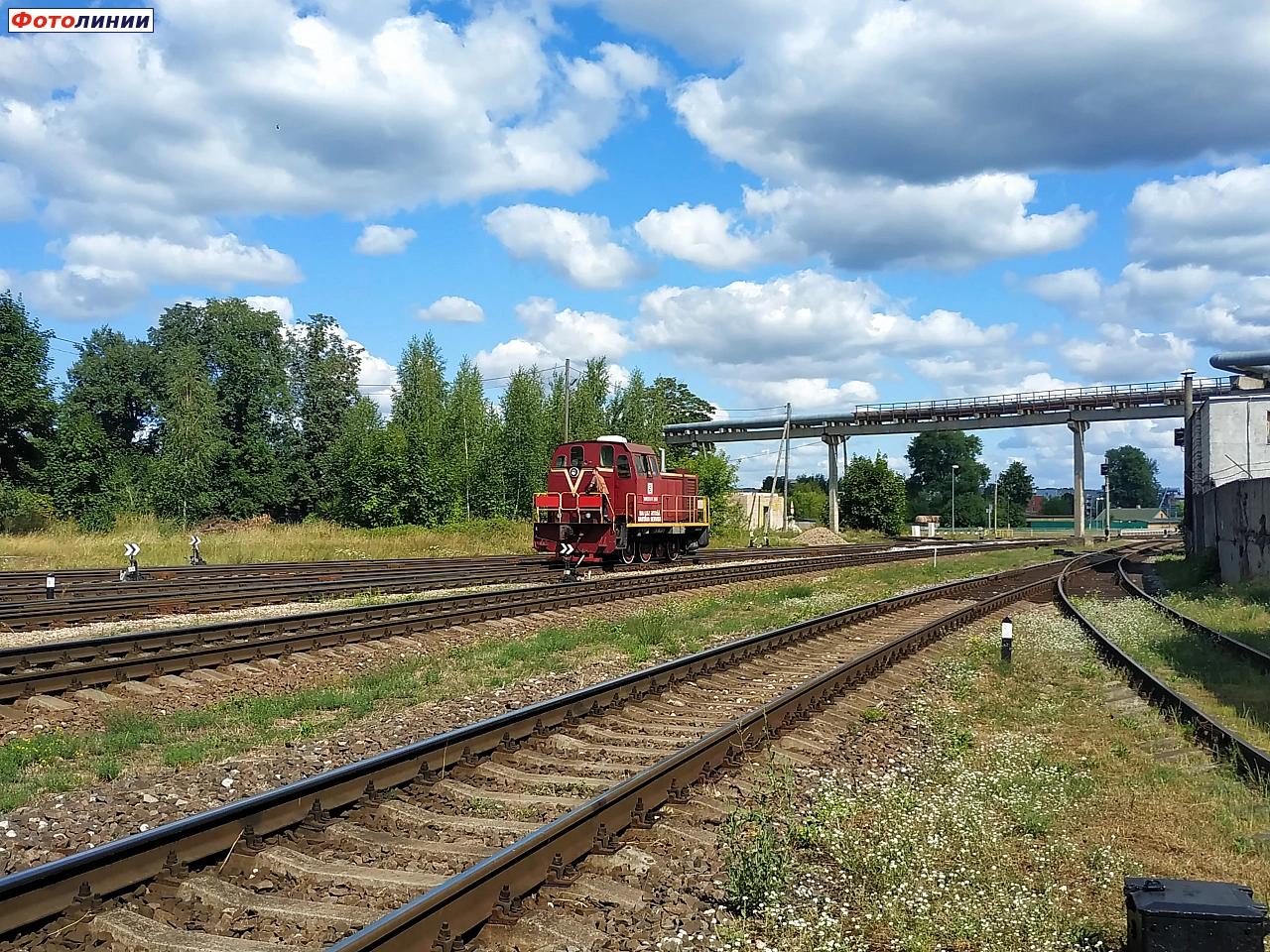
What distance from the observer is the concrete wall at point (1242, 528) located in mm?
22281

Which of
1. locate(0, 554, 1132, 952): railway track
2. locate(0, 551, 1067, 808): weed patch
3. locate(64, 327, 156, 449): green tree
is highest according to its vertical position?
locate(64, 327, 156, 449): green tree

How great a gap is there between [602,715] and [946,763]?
2906mm

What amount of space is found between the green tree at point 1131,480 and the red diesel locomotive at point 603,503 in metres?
190

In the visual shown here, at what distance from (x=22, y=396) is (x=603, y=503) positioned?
2808cm

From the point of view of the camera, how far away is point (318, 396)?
228 feet

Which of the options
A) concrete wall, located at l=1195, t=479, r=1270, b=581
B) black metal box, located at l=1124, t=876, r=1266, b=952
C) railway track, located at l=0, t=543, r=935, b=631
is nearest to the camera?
black metal box, located at l=1124, t=876, r=1266, b=952

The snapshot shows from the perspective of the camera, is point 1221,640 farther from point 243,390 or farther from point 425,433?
point 243,390

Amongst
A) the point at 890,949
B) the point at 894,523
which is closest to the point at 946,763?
the point at 890,949

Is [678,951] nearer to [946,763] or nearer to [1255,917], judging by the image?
[1255,917]

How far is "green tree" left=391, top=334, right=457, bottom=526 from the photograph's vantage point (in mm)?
42469

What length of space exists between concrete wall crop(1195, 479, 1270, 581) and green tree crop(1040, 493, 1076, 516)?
147818mm

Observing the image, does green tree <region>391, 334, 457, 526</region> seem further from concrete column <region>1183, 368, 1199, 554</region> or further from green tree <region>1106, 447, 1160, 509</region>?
green tree <region>1106, 447, 1160, 509</region>

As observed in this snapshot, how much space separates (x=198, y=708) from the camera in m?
9.47

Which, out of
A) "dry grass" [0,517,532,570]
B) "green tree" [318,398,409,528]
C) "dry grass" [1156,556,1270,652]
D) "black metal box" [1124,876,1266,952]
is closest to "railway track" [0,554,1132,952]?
"black metal box" [1124,876,1266,952]
